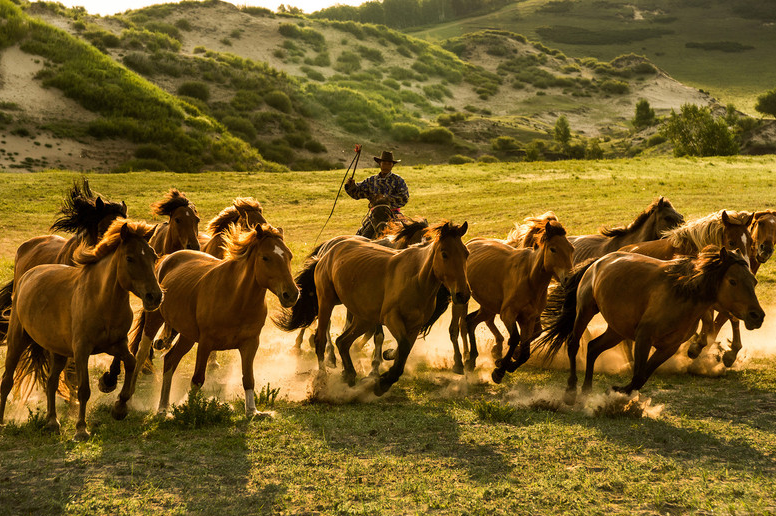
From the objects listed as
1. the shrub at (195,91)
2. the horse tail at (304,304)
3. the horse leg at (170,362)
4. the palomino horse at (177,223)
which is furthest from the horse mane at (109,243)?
the shrub at (195,91)

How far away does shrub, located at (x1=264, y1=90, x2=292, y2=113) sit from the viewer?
58188mm

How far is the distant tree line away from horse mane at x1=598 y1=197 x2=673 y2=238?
135771mm

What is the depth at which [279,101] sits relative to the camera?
192 ft

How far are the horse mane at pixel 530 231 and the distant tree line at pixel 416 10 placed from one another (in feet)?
445

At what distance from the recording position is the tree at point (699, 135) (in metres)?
52.4

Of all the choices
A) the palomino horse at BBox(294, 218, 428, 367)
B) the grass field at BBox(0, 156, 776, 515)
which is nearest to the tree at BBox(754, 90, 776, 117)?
the grass field at BBox(0, 156, 776, 515)

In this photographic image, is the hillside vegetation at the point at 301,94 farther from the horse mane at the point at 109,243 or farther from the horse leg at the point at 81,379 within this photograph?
the horse leg at the point at 81,379

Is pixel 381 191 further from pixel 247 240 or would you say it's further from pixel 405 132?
pixel 405 132

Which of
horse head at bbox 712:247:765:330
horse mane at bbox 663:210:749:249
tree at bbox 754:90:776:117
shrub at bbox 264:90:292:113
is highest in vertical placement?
tree at bbox 754:90:776:117

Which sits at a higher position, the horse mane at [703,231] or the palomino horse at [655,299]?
the horse mane at [703,231]

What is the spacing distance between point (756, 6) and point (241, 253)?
164125 mm

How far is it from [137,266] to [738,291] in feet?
18.0

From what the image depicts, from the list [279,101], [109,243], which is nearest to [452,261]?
[109,243]

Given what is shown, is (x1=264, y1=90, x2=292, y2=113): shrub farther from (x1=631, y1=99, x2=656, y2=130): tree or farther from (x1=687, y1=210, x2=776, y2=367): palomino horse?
(x1=687, y1=210, x2=776, y2=367): palomino horse
